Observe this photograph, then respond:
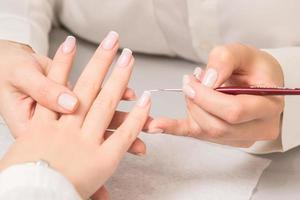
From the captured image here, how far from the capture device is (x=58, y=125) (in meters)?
0.56

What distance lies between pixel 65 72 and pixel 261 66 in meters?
0.21

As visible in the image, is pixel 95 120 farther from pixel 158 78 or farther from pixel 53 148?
pixel 158 78

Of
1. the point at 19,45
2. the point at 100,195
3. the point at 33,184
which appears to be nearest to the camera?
the point at 33,184

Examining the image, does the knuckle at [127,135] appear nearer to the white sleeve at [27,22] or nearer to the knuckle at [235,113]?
the knuckle at [235,113]

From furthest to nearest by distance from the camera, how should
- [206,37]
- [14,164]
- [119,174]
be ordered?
[206,37]
[119,174]
[14,164]

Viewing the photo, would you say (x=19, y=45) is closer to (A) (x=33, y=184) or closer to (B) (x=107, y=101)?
(B) (x=107, y=101)

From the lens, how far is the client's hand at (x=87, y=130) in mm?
527

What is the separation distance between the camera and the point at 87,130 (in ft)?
1.84

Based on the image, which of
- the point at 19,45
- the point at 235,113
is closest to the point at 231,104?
the point at 235,113

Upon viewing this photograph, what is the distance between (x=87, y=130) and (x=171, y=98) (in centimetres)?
19

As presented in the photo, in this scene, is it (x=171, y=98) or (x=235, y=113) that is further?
(x=171, y=98)

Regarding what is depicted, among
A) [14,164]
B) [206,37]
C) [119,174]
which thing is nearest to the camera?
[14,164]

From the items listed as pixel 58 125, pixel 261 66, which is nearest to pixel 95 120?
pixel 58 125

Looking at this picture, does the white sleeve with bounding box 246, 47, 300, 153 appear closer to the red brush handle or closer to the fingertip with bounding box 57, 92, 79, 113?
the red brush handle
